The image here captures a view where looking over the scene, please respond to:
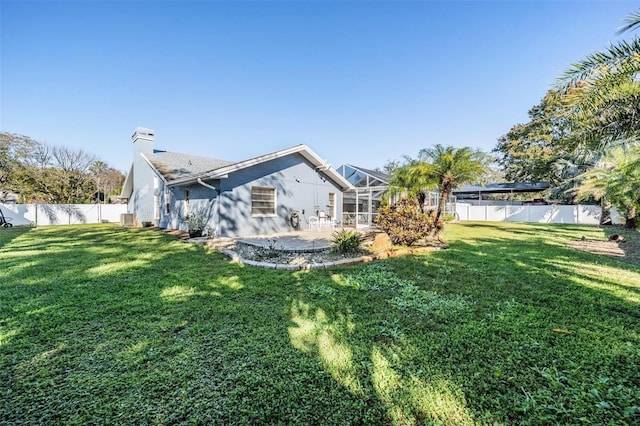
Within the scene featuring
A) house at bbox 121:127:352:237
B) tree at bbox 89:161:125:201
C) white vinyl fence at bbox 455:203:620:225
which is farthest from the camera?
tree at bbox 89:161:125:201

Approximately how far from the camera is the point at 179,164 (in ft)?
52.3

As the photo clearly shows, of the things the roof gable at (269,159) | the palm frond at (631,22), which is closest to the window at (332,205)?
the roof gable at (269,159)

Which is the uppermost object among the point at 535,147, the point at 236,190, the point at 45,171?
the point at 535,147

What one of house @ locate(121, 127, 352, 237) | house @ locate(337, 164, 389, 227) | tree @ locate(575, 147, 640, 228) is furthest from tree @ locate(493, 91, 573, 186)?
house @ locate(121, 127, 352, 237)

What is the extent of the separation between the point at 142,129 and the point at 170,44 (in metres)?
7.53

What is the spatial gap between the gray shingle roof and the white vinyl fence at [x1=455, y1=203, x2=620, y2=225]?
21.7 meters

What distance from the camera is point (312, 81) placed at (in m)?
15.2

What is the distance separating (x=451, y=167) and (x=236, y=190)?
8892mm

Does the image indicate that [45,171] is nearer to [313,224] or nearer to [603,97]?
[313,224]

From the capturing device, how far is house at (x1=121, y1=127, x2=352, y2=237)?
11.4 m

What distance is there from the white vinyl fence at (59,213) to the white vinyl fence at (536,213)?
3100 centimetres

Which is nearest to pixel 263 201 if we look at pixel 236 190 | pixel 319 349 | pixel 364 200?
pixel 236 190

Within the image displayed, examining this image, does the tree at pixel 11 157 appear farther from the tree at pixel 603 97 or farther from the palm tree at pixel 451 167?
the tree at pixel 603 97

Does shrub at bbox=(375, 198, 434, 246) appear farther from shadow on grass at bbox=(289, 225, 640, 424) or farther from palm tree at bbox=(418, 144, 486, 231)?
shadow on grass at bbox=(289, 225, 640, 424)
